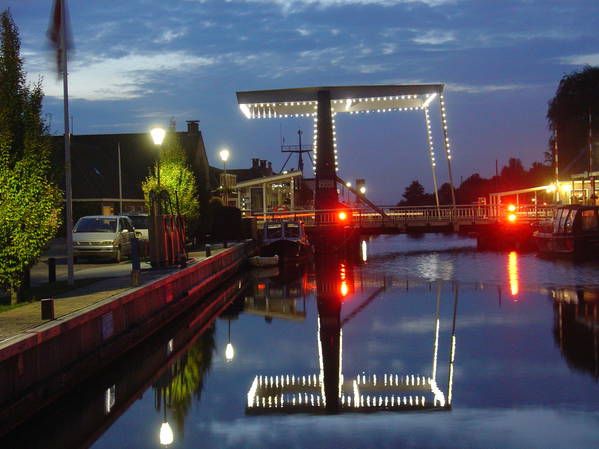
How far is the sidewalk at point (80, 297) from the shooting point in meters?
13.0

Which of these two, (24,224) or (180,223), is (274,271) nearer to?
(180,223)

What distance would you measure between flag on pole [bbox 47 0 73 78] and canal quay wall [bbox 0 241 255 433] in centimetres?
644

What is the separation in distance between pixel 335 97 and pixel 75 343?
3330 centimetres

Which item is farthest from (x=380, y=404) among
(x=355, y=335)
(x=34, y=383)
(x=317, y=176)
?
(x=317, y=176)

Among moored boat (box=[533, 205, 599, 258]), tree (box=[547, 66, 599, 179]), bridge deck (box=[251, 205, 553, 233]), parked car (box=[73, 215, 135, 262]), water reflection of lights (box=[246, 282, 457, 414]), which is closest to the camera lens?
water reflection of lights (box=[246, 282, 457, 414])

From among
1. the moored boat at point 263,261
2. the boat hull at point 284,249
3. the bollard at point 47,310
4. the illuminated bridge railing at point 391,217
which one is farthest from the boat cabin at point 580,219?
the bollard at point 47,310

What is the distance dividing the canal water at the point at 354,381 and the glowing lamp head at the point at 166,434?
0.04 meters

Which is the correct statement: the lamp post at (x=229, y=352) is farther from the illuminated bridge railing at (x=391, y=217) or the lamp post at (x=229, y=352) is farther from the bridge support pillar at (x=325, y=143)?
the illuminated bridge railing at (x=391, y=217)

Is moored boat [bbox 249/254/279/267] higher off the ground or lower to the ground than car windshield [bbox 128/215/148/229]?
lower

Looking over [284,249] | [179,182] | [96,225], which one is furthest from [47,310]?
[284,249]

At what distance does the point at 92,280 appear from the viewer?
2147 centimetres

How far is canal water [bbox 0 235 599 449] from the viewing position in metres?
10.5

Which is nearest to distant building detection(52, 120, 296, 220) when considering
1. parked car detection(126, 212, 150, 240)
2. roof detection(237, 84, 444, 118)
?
roof detection(237, 84, 444, 118)

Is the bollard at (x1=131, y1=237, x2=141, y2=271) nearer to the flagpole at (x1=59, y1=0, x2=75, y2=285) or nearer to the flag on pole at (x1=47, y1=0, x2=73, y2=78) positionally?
the flagpole at (x1=59, y1=0, x2=75, y2=285)
